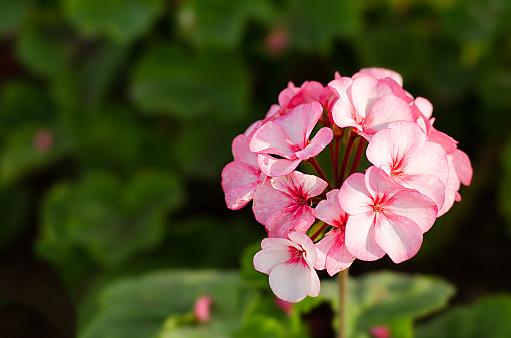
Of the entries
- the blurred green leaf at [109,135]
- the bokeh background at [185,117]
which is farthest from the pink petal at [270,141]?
the blurred green leaf at [109,135]

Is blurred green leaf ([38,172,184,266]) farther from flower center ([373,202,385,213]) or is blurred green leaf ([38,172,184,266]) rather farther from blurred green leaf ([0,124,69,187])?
flower center ([373,202,385,213])

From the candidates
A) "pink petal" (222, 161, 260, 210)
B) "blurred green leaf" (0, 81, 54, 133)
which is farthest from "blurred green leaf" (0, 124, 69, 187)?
"pink petal" (222, 161, 260, 210)

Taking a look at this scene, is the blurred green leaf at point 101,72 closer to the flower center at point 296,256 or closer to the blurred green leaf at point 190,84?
the blurred green leaf at point 190,84

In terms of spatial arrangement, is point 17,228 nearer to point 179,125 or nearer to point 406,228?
point 179,125

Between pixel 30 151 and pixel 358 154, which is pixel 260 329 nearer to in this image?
pixel 358 154

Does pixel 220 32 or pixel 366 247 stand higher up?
pixel 220 32

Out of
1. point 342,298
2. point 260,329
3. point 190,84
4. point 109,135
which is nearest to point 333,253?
point 342,298

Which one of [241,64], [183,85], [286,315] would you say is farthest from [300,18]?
[286,315]
